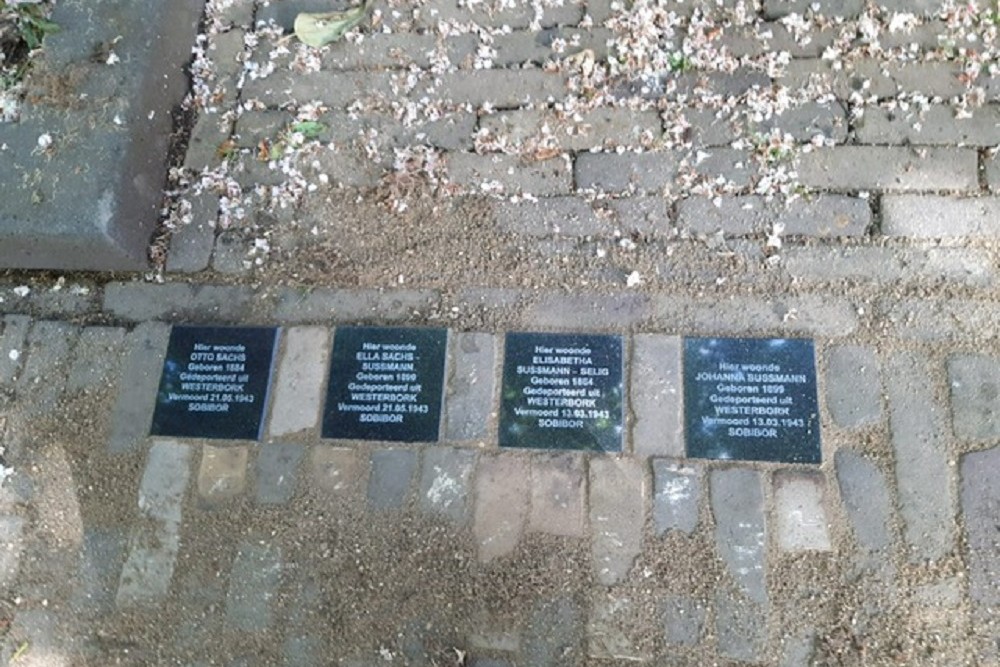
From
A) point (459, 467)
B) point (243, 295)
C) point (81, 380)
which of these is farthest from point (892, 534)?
point (81, 380)

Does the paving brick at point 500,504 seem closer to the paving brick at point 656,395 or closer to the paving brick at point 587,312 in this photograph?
the paving brick at point 656,395

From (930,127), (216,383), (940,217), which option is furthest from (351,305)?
(930,127)

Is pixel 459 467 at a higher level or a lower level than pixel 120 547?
higher

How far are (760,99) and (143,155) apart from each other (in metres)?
2.64

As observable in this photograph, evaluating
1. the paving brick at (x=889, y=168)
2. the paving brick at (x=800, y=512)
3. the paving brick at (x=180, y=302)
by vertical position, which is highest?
the paving brick at (x=889, y=168)

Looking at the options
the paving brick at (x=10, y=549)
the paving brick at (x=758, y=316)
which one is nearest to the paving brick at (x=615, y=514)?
the paving brick at (x=758, y=316)

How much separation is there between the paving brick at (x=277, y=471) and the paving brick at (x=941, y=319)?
2.32 metres

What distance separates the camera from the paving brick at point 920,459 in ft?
9.16

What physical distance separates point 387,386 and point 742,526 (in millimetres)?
1411

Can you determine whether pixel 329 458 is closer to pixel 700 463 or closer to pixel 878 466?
pixel 700 463

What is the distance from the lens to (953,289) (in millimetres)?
3059

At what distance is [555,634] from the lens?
9.24 feet

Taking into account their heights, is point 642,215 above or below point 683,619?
above

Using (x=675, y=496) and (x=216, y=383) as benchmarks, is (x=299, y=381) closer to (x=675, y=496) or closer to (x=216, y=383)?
(x=216, y=383)
